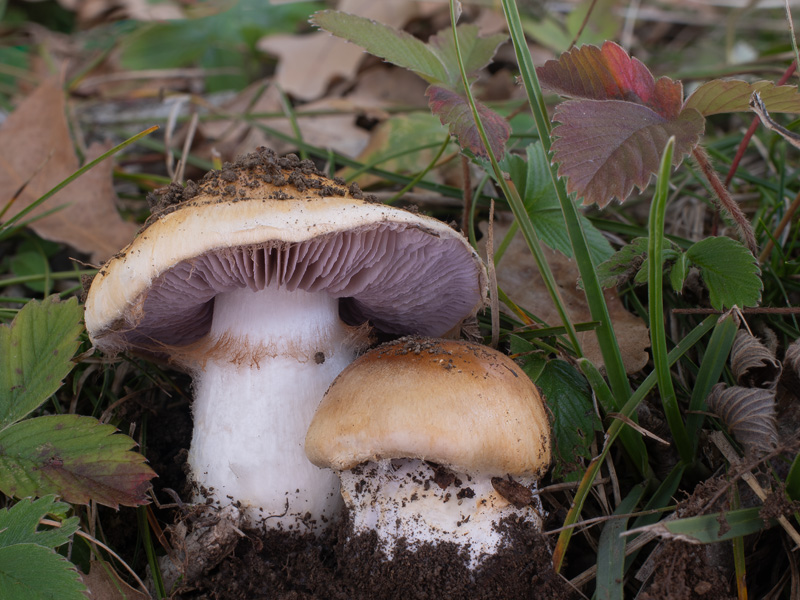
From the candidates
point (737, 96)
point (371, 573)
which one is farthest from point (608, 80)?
point (371, 573)

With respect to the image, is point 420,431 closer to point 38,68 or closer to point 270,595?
A: point 270,595

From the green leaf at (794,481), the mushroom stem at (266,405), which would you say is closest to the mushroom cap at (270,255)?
the mushroom stem at (266,405)

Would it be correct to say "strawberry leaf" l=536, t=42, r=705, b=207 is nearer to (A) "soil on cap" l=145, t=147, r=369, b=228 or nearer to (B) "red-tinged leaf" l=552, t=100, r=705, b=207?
(B) "red-tinged leaf" l=552, t=100, r=705, b=207

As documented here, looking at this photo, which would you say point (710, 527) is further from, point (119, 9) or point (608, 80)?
point (119, 9)

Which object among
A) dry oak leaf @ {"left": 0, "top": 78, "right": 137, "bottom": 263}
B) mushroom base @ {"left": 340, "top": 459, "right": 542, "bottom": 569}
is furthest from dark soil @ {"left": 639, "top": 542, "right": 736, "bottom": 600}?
dry oak leaf @ {"left": 0, "top": 78, "right": 137, "bottom": 263}

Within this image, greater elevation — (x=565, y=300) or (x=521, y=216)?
(x=521, y=216)

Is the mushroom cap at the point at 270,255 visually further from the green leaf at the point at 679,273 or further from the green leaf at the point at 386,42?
the green leaf at the point at 679,273
